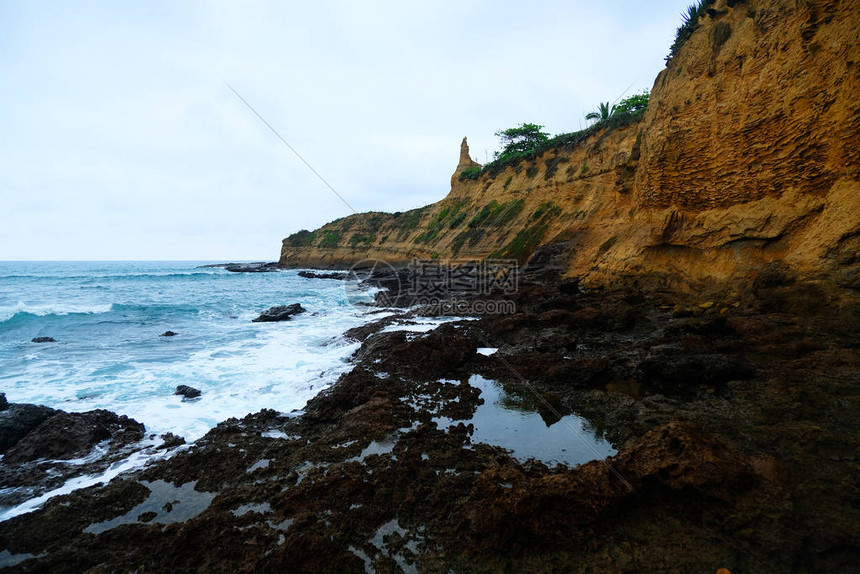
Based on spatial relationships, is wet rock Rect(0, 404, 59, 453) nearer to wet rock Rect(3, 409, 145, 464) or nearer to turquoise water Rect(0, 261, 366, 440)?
wet rock Rect(3, 409, 145, 464)

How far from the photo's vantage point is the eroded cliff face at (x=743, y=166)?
24.6 ft

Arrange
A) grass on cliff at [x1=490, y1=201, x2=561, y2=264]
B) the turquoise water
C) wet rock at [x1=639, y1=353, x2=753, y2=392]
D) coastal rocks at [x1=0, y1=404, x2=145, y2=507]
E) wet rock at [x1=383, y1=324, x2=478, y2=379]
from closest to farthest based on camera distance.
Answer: coastal rocks at [x1=0, y1=404, x2=145, y2=507] < wet rock at [x1=639, y1=353, x2=753, y2=392] < the turquoise water < wet rock at [x1=383, y1=324, x2=478, y2=379] < grass on cliff at [x1=490, y1=201, x2=561, y2=264]

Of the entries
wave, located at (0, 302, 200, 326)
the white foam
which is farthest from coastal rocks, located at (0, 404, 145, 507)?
wave, located at (0, 302, 200, 326)

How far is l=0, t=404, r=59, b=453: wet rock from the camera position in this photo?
5.38 metres

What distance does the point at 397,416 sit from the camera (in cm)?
535

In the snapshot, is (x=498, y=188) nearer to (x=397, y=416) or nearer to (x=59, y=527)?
(x=397, y=416)

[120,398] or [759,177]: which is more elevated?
[759,177]

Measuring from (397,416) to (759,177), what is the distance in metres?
11.1

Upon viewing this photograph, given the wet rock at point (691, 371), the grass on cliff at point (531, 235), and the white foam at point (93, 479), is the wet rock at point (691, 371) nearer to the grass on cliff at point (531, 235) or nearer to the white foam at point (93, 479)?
the white foam at point (93, 479)

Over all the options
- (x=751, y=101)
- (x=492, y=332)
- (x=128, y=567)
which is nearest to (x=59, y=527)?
(x=128, y=567)

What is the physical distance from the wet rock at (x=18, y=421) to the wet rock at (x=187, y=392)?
5.97 ft

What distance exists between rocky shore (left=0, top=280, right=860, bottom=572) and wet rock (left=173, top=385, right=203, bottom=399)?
214 centimetres

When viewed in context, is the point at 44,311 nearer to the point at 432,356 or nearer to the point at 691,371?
the point at 432,356

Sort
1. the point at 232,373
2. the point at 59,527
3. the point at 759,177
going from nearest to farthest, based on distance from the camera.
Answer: the point at 59,527, the point at 232,373, the point at 759,177
